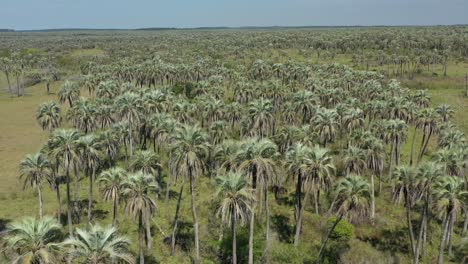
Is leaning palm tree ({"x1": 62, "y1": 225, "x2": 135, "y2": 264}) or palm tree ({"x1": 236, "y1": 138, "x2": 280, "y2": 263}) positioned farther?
palm tree ({"x1": 236, "y1": 138, "x2": 280, "y2": 263})

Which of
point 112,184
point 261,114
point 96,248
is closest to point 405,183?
point 261,114

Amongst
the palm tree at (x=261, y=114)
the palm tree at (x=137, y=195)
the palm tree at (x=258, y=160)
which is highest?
the palm tree at (x=261, y=114)

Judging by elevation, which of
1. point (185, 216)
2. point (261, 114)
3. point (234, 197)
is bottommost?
point (185, 216)

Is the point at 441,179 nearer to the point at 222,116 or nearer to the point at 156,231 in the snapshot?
the point at 156,231

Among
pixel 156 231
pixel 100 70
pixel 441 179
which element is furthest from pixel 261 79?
pixel 441 179

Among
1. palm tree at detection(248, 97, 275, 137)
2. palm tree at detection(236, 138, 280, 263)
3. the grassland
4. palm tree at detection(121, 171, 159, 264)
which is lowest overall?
the grassland

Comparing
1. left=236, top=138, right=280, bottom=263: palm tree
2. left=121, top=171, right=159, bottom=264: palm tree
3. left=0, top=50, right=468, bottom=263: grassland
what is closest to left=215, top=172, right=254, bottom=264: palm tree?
left=236, top=138, right=280, bottom=263: palm tree

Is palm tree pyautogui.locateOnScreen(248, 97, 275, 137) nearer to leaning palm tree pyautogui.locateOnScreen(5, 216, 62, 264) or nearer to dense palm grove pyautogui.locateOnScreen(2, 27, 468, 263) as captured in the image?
dense palm grove pyautogui.locateOnScreen(2, 27, 468, 263)

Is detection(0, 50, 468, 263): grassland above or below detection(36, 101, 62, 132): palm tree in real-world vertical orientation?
below

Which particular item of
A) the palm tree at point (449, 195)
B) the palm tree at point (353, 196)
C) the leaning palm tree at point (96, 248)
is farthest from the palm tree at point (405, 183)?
the leaning palm tree at point (96, 248)

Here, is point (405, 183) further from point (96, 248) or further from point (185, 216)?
point (96, 248)

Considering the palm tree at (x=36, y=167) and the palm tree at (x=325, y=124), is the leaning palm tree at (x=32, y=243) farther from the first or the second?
the palm tree at (x=325, y=124)

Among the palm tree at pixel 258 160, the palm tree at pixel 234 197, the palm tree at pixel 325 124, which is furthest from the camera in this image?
the palm tree at pixel 325 124
